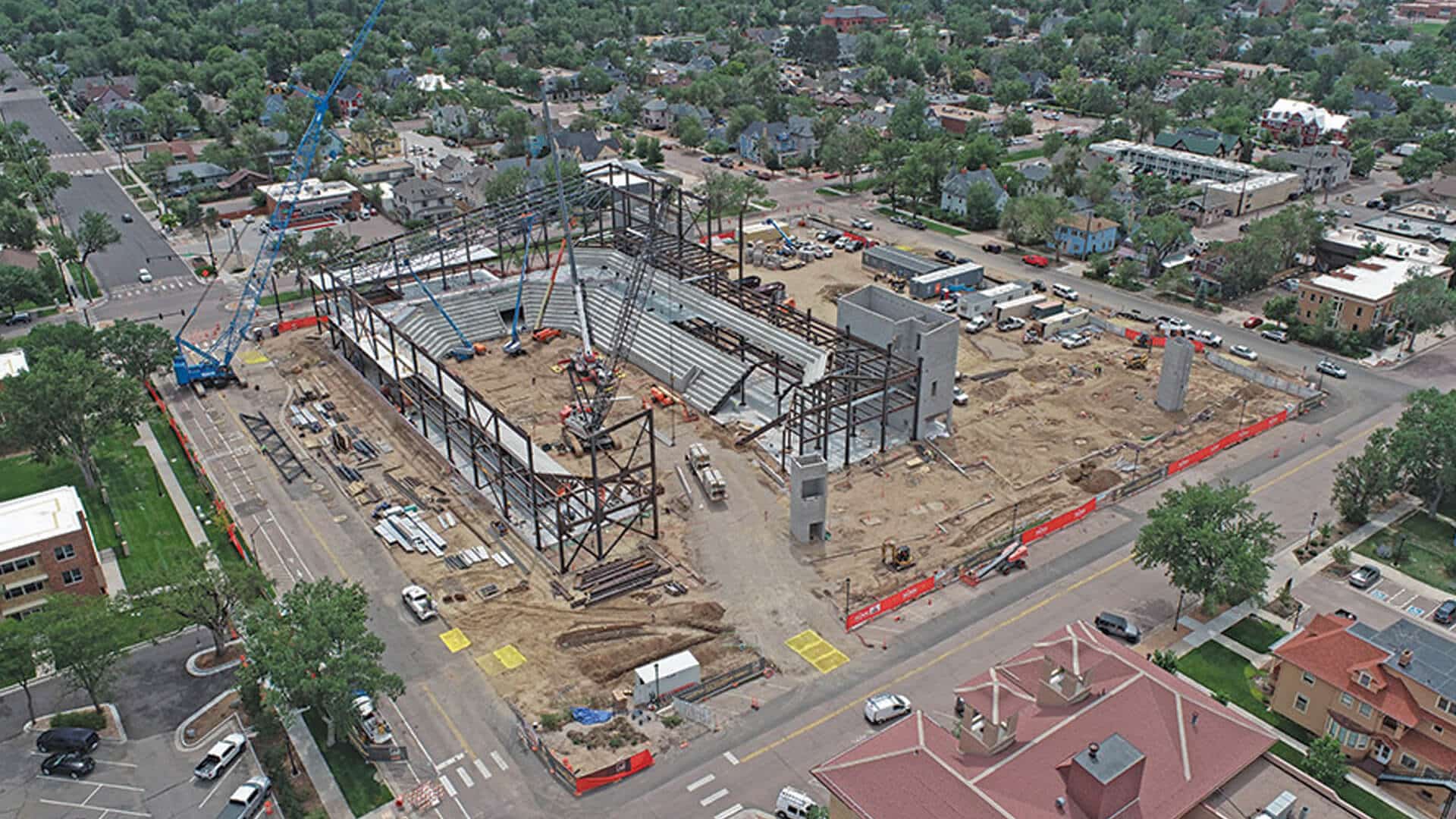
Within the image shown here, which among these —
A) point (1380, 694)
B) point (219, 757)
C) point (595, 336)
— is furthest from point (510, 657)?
point (595, 336)

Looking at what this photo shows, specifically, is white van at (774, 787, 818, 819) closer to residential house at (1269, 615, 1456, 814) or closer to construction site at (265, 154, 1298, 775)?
construction site at (265, 154, 1298, 775)

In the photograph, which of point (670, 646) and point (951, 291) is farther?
point (951, 291)

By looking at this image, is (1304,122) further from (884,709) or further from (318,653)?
(318,653)

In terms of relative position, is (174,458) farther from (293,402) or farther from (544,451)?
(544,451)

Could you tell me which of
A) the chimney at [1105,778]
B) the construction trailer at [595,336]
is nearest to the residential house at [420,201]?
the construction trailer at [595,336]

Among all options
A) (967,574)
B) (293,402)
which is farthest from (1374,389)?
(293,402)

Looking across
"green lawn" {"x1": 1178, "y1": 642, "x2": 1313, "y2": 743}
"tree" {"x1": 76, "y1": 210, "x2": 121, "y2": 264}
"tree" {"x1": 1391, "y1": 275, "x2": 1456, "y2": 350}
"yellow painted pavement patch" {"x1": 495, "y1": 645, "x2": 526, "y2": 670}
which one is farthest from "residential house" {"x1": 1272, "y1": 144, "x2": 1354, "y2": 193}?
"tree" {"x1": 76, "y1": 210, "x2": 121, "y2": 264}
